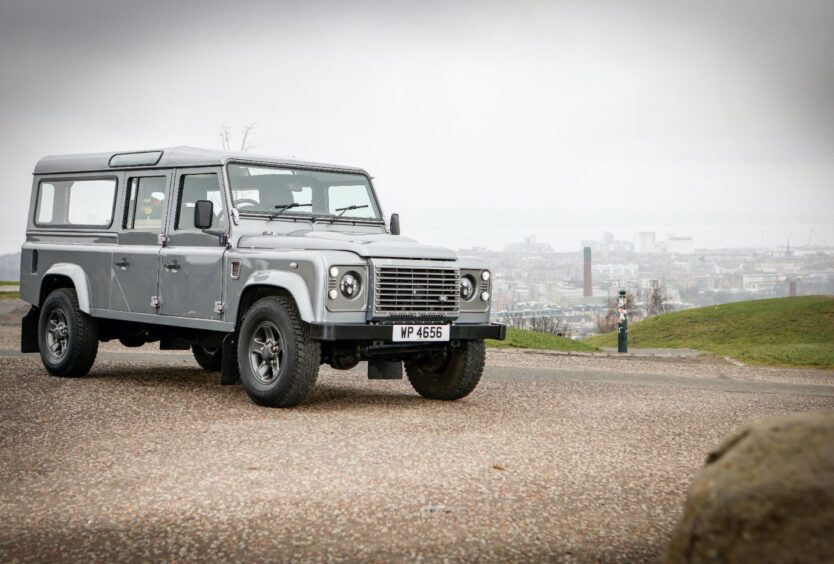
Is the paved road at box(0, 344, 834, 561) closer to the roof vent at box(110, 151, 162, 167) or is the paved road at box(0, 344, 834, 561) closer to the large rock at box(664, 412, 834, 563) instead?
the large rock at box(664, 412, 834, 563)

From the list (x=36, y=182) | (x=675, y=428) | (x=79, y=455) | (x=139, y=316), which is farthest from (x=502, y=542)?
(x=36, y=182)

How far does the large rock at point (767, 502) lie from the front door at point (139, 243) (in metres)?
8.23

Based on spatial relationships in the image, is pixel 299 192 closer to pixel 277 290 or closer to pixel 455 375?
pixel 277 290

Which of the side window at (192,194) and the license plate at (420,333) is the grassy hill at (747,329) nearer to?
the license plate at (420,333)

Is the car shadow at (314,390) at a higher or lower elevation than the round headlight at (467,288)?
lower

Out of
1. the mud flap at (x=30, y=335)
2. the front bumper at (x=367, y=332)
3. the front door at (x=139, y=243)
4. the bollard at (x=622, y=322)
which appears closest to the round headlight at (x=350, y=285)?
the front bumper at (x=367, y=332)

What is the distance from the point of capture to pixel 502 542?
15.9ft

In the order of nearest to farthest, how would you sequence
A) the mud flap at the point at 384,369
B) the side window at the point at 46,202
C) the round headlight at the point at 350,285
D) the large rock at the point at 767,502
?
the large rock at the point at 767,502, the round headlight at the point at 350,285, the mud flap at the point at 384,369, the side window at the point at 46,202

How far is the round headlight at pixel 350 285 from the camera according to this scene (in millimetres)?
8758

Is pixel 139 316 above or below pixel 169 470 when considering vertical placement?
above

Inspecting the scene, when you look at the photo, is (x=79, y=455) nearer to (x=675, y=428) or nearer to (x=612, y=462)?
(x=612, y=462)

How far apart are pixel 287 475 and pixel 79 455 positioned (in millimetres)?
1673

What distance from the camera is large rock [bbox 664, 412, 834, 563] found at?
2.97 m

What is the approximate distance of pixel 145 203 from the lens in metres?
11.0
